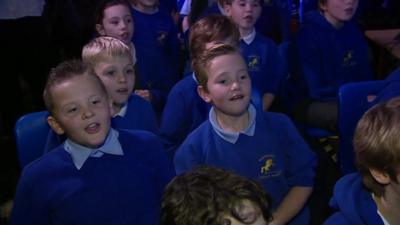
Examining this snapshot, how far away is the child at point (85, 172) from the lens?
1.71 metres

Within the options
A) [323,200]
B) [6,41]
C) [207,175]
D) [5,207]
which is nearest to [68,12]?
[6,41]

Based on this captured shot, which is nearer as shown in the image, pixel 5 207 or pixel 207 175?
pixel 207 175

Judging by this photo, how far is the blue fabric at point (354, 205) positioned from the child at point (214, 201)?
356 millimetres

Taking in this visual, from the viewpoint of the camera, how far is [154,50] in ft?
11.7

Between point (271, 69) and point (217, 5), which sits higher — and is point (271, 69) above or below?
below

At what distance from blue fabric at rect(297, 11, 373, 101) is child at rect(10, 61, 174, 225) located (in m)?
1.75

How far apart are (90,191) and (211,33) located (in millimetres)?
1154

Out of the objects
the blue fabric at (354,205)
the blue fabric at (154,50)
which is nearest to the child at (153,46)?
the blue fabric at (154,50)

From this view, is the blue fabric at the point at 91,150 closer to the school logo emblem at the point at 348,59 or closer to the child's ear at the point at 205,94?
the child's ear at the point at 205,94

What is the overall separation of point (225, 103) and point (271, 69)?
1305 millimetres

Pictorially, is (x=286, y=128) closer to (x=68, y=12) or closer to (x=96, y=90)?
(x=96, y=90)

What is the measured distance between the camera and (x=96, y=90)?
1.79 meters

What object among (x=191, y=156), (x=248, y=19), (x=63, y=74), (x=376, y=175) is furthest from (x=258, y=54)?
(x=376, y=175)

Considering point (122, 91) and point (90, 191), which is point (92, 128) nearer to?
point (90, 191)
